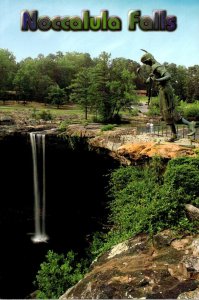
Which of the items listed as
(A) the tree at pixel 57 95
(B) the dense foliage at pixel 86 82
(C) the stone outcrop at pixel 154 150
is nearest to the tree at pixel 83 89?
(B) the dense foliage at pixel 86 82

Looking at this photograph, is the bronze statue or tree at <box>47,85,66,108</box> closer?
the bronze statue

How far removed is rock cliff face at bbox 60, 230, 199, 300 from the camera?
594cm

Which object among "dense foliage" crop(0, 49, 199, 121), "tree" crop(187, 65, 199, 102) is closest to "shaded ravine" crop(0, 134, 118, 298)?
"dense foliage" crop(0, 49, 199, 121)

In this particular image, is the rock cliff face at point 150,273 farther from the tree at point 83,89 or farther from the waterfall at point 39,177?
the tree at point 83,89

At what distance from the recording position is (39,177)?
66.4 ft

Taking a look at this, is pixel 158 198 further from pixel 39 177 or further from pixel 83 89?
→ pixel 83 89

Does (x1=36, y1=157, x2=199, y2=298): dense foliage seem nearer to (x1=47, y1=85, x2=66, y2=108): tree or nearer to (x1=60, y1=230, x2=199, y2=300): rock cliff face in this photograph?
(x1=60, y1=230, x2=199, y2=300): rock cliff face

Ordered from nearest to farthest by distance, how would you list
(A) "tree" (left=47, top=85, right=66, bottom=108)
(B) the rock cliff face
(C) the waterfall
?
(B) the rock cliff face, (C) the waterfall, (A) "tree" (left=47, top=85, right=66, bottom=108)

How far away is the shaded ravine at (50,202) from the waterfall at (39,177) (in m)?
0.23

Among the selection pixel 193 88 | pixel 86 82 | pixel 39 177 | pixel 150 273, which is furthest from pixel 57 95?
pixel 150 273

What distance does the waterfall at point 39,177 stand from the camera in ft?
62.7

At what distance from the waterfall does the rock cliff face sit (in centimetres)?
1152

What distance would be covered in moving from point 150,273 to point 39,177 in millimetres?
14553

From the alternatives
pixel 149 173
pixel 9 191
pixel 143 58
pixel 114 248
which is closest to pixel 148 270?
pixel 114 248
